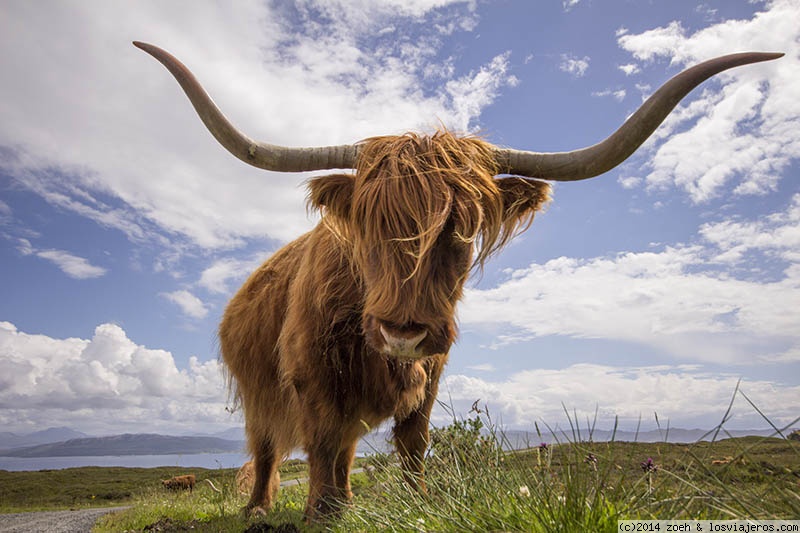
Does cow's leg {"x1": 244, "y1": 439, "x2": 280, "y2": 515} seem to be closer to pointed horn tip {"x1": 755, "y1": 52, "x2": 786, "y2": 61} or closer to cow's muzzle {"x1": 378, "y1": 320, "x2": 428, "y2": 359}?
cow's muzzle {"x1": 378, "y1": 320, "x2": 428, "y2": 359}

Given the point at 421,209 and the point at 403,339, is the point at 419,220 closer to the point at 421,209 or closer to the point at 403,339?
the point at 421,209

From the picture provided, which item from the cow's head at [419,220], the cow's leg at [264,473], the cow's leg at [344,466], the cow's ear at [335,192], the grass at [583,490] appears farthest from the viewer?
the cow's leg at [264,473]

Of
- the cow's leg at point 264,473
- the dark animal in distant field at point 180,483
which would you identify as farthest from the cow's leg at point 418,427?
the dark animal in distant field at point 180,483

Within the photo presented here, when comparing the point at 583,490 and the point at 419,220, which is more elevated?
the point at 419,220

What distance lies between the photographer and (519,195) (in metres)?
4.17

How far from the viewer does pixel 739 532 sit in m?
1.79

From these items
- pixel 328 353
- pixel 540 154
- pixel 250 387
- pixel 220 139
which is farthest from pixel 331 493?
pixel 540 154

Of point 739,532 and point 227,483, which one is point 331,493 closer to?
point 739,532

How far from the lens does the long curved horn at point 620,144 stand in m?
3.64

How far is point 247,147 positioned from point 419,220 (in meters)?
1.56

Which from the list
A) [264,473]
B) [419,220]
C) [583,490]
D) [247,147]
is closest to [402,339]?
[419,220]

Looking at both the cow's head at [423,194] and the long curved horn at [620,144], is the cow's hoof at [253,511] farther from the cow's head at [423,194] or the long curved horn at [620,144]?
the long curved horn at [620,144]

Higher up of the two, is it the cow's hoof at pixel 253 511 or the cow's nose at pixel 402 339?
the cow's nose at pixel 402 339

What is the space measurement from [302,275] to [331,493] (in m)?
1.77
